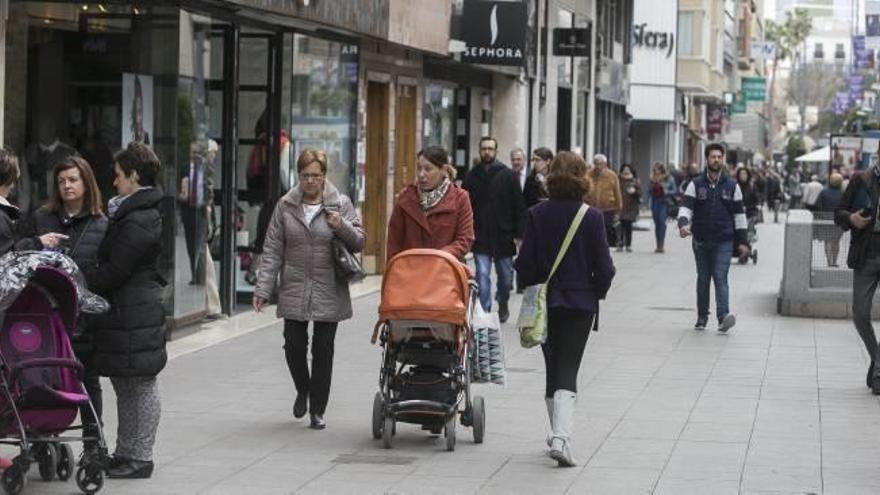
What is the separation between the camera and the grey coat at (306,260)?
11594mm

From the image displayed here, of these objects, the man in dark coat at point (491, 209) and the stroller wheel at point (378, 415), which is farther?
the man in dark coat at point (491, 209)

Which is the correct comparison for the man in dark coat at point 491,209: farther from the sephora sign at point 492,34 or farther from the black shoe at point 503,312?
the sephora sign at point 492,34

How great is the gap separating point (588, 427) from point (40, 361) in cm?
424

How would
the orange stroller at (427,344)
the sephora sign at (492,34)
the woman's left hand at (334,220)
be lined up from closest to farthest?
the orange stroller at (427,344) → the woman's left hand at (334,220) → the sephora sign at (492,34)

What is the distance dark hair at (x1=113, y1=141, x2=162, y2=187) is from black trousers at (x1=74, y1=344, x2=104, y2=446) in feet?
3.09

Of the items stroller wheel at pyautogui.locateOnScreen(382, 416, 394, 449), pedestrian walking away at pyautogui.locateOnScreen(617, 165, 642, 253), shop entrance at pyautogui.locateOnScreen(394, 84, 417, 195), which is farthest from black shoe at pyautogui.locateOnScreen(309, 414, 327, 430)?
pedestrian walking away at pyautogui.locateOnScreen(617, 165, 642, 253)

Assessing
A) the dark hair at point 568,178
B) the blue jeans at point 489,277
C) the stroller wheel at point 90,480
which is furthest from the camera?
the blue jeans at point 489,277

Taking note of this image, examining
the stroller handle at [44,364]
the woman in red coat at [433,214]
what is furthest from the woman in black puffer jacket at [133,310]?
the woman in red coat at [433,214]

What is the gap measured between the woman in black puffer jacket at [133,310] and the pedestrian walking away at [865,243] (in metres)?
6.17

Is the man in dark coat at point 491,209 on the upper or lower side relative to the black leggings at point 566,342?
upper

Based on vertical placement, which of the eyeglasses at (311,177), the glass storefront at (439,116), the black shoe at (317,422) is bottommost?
the black shoe at (317,422)

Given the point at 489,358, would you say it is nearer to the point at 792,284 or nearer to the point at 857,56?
the point at 792,284

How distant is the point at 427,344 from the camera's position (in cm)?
1110

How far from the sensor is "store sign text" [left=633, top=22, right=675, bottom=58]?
2308 inches
